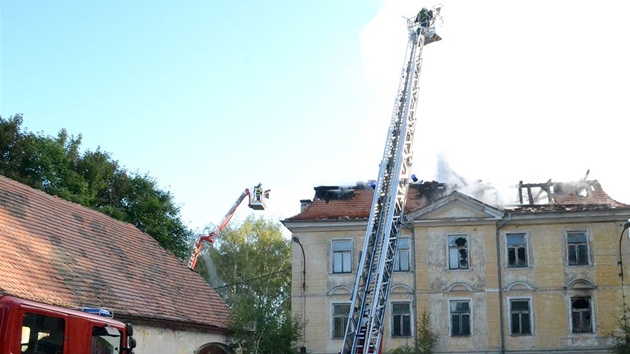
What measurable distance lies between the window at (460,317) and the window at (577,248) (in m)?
4.42

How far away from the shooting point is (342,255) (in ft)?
107

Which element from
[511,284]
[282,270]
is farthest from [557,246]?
[282,270]

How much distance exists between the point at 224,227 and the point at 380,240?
30598 mm

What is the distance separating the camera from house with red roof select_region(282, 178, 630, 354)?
3038 cm

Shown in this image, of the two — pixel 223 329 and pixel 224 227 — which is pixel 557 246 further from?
pixel 224 227

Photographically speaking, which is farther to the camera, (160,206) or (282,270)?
(282,270)

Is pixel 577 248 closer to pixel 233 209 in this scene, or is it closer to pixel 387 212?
pixel 387 212

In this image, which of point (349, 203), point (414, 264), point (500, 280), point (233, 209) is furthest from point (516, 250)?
point (233, 209)

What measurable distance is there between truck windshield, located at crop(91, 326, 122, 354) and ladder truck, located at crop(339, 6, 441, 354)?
36.3 feet

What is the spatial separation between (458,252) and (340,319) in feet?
17.8

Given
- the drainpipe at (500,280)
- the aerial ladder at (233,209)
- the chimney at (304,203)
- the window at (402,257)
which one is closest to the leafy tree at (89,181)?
the aerial ladder at (233,209)

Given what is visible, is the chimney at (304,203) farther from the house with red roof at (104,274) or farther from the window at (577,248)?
the window at (577,248)

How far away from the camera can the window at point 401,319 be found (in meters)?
31.4

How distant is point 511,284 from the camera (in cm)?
3098
